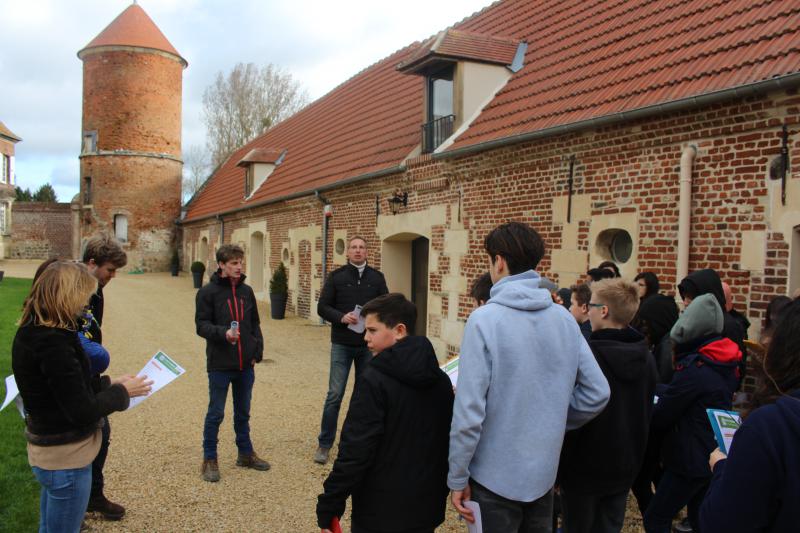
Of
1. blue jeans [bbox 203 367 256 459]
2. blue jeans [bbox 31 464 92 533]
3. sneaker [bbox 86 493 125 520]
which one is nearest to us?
blue jeans [bbox 31 464 92 533]

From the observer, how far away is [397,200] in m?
10.3

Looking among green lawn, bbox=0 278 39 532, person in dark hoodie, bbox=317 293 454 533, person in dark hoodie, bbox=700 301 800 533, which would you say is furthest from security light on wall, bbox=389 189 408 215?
person in dark hoodie, bbox=700 301 800 533

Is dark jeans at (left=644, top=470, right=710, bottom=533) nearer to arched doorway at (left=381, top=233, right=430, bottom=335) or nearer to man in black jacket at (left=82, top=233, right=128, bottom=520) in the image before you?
man in black jacket at (left=82, top=233, right=128, bottom=520)

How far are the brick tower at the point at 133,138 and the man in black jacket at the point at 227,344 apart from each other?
25401 millimetres

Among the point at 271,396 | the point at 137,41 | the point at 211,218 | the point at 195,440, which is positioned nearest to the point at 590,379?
the point at 195,440

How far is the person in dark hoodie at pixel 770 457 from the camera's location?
1406 mm

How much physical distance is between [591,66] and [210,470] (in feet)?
20.7

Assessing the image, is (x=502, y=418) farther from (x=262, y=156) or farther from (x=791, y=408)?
(x=262, y=156)

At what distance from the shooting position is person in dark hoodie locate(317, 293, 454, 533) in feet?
7.73

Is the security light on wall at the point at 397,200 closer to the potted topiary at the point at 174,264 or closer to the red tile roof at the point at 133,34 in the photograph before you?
the potted topiary at the point at 174,264

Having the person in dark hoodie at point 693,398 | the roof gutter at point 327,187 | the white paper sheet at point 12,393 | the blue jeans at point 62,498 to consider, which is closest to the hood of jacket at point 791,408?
the person in dark hoodie at point 693,398

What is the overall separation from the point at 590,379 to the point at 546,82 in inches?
253

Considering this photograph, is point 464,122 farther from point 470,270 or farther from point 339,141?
point 339,141

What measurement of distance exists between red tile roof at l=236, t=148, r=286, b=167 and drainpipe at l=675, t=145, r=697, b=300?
1461 cm
